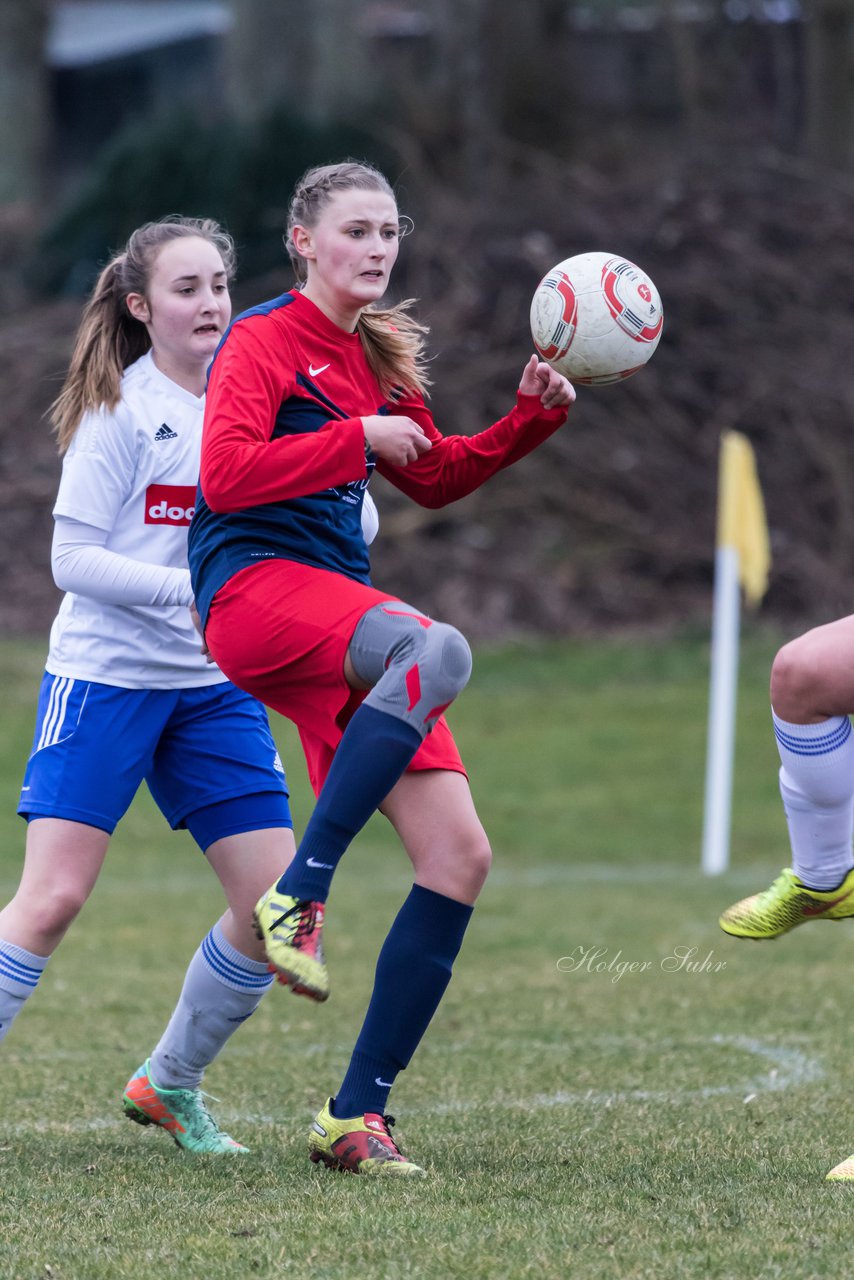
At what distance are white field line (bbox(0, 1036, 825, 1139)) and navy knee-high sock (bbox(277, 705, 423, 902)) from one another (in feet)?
4.03

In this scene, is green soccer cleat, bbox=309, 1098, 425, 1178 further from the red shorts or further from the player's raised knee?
the player's raised knee

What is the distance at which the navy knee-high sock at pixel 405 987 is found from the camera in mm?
3873

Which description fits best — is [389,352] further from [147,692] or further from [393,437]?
[147,692]

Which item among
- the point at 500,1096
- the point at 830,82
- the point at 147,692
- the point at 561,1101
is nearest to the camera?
the point at 147,692

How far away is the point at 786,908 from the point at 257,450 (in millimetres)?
1528

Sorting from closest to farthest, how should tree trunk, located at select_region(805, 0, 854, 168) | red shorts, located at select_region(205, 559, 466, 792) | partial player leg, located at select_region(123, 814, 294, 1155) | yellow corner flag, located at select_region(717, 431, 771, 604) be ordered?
1. red shorts, located at select_region(205, 559, 466, 792)
2. partial player leg, located at select_region(123, 814, 294, 1155)
3. yellow corner flag, located at select_region(717, 431, 771, 604)
4. tree trunk, located at select_region(805, 0, 854, 168)

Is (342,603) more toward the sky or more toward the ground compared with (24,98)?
more toward the ground

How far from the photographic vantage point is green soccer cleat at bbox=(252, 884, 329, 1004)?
3.42 metres

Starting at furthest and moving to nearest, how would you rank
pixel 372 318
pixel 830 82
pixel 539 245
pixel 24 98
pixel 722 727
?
pixel 24 98 → pixel 830 82 → pixel 539 245 → pixel 722 727 → pixel 372 318

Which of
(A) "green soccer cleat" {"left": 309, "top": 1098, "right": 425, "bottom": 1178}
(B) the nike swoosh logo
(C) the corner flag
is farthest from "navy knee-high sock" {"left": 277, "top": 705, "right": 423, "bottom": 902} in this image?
(C) the corner flag

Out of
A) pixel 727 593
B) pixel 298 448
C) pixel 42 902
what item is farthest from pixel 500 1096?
pixel 727 593

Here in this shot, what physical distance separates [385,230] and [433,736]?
3.61 feet

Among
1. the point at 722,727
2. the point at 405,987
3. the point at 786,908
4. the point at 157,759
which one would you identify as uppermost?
the point at 157,759

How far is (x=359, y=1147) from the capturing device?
3852 millimetres
